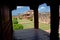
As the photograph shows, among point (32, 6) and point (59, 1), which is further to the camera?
point (32, 6)

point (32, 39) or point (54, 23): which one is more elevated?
point (54, 23)

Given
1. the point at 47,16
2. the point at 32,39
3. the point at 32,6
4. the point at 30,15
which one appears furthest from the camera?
the point at 30,15

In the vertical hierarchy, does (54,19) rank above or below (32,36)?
above

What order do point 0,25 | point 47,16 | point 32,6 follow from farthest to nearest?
point 47,16
point 32,6
point 0,25

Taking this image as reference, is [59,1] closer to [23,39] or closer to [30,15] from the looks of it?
[23,39]

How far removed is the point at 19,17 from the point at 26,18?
2054mm

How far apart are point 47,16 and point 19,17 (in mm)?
10674

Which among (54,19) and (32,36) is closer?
(54,19)

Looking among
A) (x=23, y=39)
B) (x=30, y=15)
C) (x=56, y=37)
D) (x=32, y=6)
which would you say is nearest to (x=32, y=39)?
(x=23, y=39)

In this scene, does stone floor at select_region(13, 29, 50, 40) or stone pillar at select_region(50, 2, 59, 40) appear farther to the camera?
stone floor at select_region(13, 29, 50, 40)

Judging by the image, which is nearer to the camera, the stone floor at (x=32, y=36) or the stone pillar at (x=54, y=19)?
the stone pillar at (x=54, y=19)

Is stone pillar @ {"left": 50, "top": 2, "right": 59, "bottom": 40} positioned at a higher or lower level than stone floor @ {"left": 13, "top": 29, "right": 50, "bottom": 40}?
higher

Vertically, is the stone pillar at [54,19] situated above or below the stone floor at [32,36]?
above

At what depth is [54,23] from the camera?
15.1 ft
